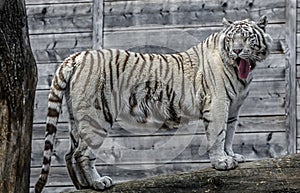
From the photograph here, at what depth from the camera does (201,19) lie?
18.6 ft

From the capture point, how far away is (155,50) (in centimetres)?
570

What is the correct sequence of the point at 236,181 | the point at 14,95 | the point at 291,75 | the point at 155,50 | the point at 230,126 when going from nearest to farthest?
the point at 14,95
the point at 236,181
the point at 230,126
the point at 291,75
the point at 155,50

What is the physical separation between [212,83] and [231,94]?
12 cm

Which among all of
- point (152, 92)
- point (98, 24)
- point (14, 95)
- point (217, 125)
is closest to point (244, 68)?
point (217, 125)

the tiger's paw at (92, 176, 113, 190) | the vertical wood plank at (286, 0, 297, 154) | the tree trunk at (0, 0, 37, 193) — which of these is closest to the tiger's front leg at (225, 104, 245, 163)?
the tiger's paw at (92, 176, 113, 190)

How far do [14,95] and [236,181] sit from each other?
1.22m

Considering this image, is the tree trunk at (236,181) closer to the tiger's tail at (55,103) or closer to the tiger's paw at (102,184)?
the tiger's paw at (102,184)

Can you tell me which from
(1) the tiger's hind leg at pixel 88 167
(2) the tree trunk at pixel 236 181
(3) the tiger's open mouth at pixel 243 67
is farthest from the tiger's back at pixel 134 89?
(2) the tree trunk at pixel 236 181

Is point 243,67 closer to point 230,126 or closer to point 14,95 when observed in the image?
point 230,126

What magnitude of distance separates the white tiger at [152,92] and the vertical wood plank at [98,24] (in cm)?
158

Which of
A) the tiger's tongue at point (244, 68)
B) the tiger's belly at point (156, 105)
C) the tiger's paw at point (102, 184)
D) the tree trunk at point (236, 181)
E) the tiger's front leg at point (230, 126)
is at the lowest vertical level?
the tiger's paw at point (102, 184)

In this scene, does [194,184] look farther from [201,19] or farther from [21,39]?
[201,19]

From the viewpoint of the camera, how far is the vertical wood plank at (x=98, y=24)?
5.76 meters

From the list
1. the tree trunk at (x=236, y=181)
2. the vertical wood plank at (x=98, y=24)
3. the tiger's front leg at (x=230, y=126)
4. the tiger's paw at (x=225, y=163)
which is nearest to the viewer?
the tree trunk at (x=236, y=181)
